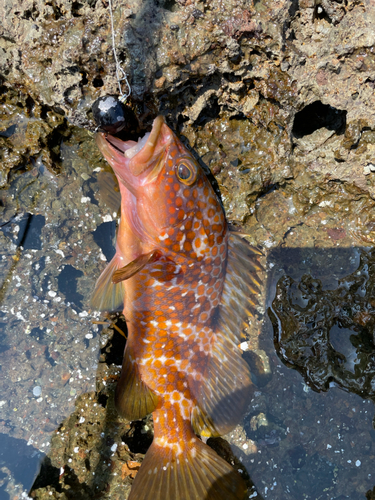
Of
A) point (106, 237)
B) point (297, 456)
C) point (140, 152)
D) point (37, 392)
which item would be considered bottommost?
point (297, 456)

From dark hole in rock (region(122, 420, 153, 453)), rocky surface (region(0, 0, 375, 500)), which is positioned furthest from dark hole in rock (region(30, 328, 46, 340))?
dark hole in rock (region(122, 420, 153, 453))

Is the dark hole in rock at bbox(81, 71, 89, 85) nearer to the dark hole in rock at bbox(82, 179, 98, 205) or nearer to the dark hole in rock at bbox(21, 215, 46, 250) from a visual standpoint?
the dark hole in rock at bbox(82, 179, 98, 205)

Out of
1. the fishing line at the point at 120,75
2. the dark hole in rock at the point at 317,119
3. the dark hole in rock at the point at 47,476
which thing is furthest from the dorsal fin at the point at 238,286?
the dark hole in rock at the point at 47,476

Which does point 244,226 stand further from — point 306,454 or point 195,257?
point 306,454

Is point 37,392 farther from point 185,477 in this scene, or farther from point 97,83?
point 97,83

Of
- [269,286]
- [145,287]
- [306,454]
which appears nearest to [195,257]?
[145,287]


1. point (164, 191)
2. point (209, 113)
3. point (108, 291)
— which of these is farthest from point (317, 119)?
point (108, 291)

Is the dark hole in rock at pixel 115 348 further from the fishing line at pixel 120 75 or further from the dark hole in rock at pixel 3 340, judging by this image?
the fishing line at pixel 120 75
